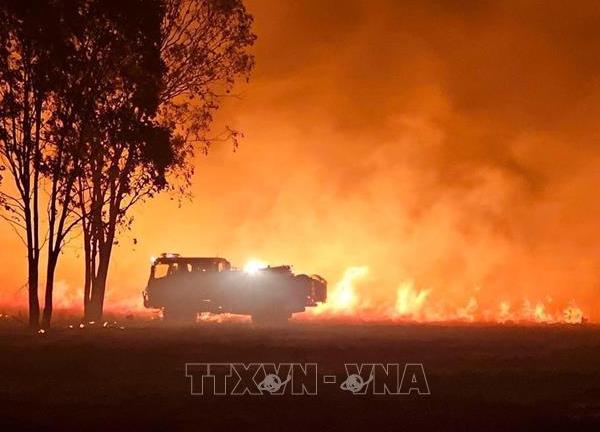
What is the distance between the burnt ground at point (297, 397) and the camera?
12.9 m

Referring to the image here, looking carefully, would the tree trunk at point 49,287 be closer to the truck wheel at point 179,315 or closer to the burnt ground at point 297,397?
the truck wheel at point 179,315

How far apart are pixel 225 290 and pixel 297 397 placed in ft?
96.2

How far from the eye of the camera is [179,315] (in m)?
45.2

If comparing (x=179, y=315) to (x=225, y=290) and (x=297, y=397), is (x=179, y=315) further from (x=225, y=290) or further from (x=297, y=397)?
(x=297, y=397)

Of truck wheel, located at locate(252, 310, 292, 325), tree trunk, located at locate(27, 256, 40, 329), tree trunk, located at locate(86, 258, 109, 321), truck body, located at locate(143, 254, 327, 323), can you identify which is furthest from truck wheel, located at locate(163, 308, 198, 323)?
tree trunk, located at locate(27, 256, 40, 329)

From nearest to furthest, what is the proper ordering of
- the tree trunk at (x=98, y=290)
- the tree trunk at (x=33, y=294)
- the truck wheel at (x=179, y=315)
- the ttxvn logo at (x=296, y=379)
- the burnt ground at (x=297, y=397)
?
the burnt ground at (x=297, y=397), the ttxvn logo at (x=296, y=379), the tree trunk at (x=33, y=294), the tree trunk at (x=98, y=290), the truck wheel at (x=179, y=315)

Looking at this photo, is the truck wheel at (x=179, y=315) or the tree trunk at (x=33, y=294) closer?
the tree trunk at (x=33, y=294)

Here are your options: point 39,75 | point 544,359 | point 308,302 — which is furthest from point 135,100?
point 544,359

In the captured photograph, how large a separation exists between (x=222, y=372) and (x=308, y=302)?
2556cm

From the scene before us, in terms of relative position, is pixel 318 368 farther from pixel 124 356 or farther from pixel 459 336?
pixel 459 336

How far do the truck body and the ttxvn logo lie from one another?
23.8 metres

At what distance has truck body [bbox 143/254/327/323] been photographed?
44094mm

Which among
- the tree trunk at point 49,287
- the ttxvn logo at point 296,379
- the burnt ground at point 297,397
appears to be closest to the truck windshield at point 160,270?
the tree trunk at point 49,287

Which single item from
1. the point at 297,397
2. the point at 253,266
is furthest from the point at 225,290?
the point at 297,397
